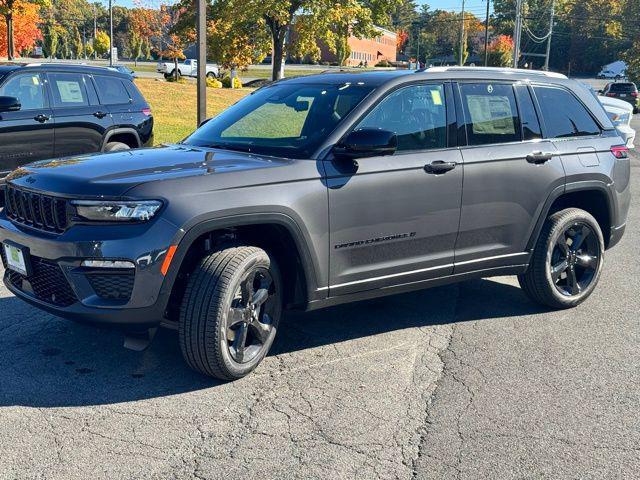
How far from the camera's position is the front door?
4.68 m

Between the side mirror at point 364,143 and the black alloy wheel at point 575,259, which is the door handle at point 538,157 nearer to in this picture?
the black alloy wheel at point 575,259

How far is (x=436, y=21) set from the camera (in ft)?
432

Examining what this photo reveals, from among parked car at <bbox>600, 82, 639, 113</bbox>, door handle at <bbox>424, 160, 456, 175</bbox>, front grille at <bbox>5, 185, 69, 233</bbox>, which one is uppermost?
door handle at <bbox>424, 160, 456, 175</bbox>

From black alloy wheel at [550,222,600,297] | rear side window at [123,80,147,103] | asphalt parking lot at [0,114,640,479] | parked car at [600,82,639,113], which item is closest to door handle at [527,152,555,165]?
black alloy wheel at [550,222,600,297]

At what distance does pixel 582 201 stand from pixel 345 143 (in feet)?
8.80

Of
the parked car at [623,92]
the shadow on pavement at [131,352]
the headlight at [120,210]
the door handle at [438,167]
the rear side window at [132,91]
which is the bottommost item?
the shadow on pavement at [131,352]

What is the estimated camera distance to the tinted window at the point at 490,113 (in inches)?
212

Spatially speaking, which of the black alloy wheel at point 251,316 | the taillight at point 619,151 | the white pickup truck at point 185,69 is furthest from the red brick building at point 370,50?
the black alloy wheel at point 251,316

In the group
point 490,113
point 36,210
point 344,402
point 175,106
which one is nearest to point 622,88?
point 175,106

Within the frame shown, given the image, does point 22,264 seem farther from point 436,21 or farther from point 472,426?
point 436,21

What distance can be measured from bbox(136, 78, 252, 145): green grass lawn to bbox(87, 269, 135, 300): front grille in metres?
13.8

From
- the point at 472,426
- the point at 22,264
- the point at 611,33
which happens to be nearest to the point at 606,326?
the point at 472,426

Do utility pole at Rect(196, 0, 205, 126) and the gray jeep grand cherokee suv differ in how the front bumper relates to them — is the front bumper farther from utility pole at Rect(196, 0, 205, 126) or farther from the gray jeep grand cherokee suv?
utility pole at Rect(196, 0, 205, 126)

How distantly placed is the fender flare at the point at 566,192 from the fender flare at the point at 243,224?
202cm
